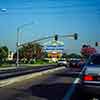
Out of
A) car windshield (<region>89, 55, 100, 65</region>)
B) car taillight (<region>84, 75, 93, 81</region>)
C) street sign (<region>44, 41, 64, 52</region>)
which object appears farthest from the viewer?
street sign (<region>44, 41, 64, 52</region>)

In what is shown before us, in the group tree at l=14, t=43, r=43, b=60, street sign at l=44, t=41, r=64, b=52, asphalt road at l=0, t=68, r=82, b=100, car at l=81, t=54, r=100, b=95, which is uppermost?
street sign at l=44, t=41, r=64, b=52

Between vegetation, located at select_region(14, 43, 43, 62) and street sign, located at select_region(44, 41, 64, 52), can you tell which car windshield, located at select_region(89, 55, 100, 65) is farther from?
street sign, located at select_region(44, 41, 64, 52)

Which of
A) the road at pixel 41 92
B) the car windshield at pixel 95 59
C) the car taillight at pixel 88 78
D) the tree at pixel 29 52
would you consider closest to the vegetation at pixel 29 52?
the tree at pixel 29 52

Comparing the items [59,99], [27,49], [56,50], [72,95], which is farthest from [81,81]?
[56,50]

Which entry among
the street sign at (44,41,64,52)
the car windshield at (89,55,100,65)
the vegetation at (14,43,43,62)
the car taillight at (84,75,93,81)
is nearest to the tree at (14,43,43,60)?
the vegetation at (14,43,43,62)

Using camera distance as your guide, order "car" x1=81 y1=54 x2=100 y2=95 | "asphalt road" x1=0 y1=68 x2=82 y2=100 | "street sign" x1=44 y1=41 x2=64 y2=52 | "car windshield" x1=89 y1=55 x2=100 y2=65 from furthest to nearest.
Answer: "street sign" x1=44 y1=41 x2=64 y2=52, "asphalt road" x1=0 y1=68 x2=82 y2=100, "car windshield" x1=89 y1=55 x2=100 y2=65, "car" x1=81 y1=54 x2=100 y2=95

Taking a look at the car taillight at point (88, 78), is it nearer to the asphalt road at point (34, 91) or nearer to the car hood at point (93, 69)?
the car hood at point (93, 69)

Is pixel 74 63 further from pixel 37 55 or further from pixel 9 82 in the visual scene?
pixel 37 55

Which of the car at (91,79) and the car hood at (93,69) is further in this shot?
the car hood at (93,69)

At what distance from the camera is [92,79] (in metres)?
11.6

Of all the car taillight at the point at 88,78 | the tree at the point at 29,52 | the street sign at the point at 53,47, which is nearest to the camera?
the car taillight at the point at 88,78

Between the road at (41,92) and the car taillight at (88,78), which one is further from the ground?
the car taillight at (88,78)

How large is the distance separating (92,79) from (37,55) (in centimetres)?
11734

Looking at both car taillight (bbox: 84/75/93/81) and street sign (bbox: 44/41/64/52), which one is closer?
car taillight (bbox: 84/75/93/81)
